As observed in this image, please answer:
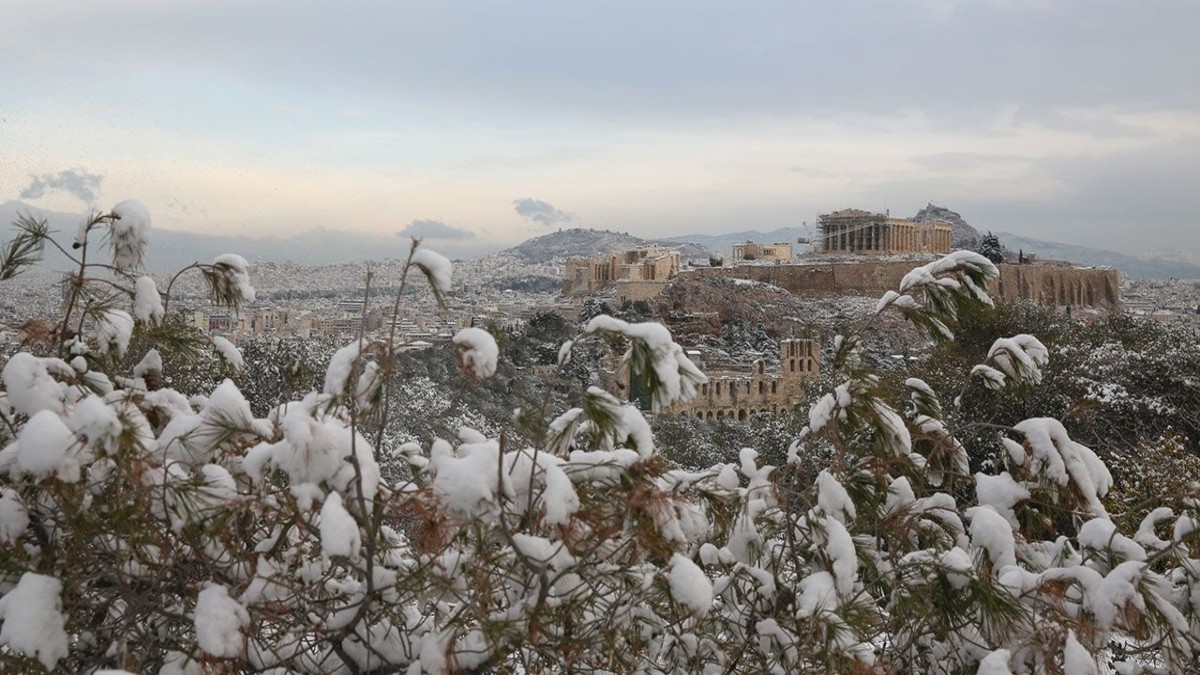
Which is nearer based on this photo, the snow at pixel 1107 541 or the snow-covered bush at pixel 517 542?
the snow-covered bush at pixel 517 542

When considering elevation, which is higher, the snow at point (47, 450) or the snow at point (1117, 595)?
the snow at point (47, 450)

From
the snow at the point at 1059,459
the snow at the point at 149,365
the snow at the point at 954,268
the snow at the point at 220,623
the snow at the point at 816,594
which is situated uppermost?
the snow at the point at 954,268

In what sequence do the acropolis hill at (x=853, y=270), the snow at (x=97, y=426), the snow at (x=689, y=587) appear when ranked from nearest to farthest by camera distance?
the snow at (x=97, y=426) < the snow at (x=689, y=587) < the acropolis hill at (x=853, y=270)

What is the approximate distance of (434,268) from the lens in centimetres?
218

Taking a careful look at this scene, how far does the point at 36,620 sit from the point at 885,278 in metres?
55.4

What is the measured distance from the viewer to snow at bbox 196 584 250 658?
1914mm

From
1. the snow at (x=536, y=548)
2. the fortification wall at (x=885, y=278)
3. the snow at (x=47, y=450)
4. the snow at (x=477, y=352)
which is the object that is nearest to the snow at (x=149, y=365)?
the snow at (x=47, y=450)

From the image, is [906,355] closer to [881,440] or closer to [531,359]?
[531,359]

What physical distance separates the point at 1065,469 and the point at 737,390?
3045 centimetres

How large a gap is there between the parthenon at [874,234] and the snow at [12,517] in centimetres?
6638

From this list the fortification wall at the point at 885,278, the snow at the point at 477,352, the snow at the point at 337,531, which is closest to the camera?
the snow at the point at 337,531

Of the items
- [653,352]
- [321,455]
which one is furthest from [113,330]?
[653,352]

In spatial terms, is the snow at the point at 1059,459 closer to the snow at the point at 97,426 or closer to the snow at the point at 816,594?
the snow at the point at 816,594

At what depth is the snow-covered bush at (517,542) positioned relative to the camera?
2027mm
